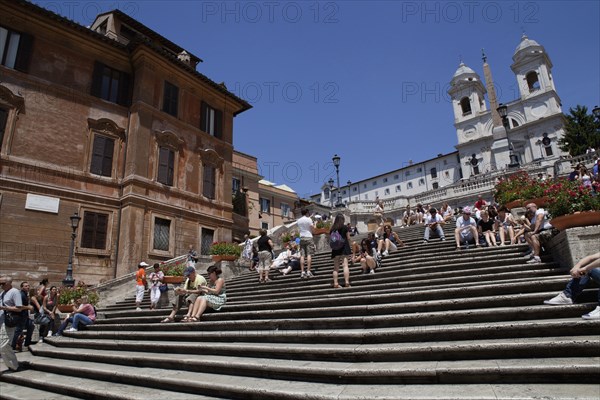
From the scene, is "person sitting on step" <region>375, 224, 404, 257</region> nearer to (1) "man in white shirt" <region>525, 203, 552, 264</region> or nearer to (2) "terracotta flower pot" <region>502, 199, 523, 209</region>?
(1) "man in white shirt" <region>525, 203, 552, 264</region>

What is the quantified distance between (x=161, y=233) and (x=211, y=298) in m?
12.0

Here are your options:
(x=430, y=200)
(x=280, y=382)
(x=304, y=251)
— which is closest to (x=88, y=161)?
(x=304, y=251)

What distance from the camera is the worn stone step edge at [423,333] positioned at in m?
4.45

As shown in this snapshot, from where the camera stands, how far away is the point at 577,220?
638cm

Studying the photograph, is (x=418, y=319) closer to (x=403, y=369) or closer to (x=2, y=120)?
(x=403, y=369)

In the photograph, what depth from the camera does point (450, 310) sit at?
5973mm

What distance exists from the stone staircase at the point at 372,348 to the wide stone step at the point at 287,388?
18 millimetres

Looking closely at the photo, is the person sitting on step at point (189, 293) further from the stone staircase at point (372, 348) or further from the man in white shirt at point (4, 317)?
the man in white shirt at point (4, 317)

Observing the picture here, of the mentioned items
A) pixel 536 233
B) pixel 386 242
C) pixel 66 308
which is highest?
pixel 386 242

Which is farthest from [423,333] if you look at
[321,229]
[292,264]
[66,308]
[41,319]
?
[321,229]

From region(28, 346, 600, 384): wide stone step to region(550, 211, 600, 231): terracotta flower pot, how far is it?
3.30 m

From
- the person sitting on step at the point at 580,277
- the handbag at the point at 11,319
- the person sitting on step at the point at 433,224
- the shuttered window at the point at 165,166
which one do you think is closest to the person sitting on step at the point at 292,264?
the person sitting on step at the point at 433,224

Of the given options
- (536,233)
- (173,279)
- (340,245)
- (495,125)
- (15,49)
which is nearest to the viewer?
(536,233)

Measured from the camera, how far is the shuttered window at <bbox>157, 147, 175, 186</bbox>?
67.2 feet
